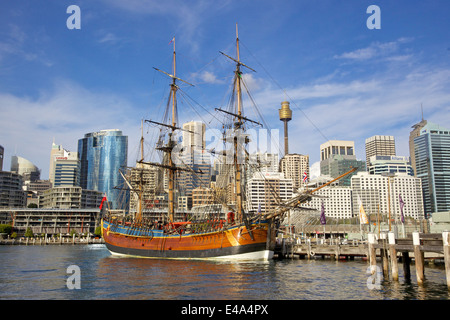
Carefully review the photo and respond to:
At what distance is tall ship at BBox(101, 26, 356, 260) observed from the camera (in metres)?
49.4

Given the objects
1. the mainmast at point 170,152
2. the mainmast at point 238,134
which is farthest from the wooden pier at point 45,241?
the mainmast at point 238,134

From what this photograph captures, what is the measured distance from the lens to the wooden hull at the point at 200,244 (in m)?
49.4

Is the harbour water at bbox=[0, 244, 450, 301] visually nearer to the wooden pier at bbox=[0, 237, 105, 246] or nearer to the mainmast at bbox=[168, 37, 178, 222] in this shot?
the mainmast at bbox=[168, 37, 178, 222]

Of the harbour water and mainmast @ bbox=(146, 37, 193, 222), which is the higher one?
mainmast @ bbox=(146, 37, 193, 222)

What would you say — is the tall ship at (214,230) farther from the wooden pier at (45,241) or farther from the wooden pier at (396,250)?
the wooden pier at (45,241)

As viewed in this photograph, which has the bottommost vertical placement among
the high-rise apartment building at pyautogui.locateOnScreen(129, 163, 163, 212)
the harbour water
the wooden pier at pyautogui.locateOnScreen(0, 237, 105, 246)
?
the wooden pier at pyautogui.locateOnScreen(0, 237, 105, 246)

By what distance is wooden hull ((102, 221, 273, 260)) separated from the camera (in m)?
49.4

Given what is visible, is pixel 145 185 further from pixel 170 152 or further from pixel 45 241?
pixel 45 241

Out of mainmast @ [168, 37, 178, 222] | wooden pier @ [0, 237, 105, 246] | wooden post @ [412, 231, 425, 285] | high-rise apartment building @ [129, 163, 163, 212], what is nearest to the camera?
wooden post @ [412, 231, 425, 285]

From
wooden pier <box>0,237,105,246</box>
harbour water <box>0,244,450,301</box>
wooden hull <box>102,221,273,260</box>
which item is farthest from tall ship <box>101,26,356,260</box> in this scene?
wooden pier <box>0,237,105,246</box>

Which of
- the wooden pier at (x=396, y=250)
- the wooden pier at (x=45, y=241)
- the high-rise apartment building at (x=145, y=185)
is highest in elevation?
the high-rise apartment building at (x=145, y=185)

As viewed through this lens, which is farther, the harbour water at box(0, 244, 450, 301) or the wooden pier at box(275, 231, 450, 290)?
the harbour water at box(0, 244, 450, 301)

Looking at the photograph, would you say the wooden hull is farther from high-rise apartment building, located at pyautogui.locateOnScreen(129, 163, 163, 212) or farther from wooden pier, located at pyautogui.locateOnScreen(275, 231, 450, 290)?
high-rise apartment building, located at pyautogui.locateOnScreen(129, 163, 163, 212)

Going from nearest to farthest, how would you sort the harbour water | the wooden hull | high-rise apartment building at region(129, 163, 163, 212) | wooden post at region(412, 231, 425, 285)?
the harbour water, wooden post at region(412, 231, 425, 285), the wooden hull, high-rise apartment building at region(129, 163, 163, 212)
